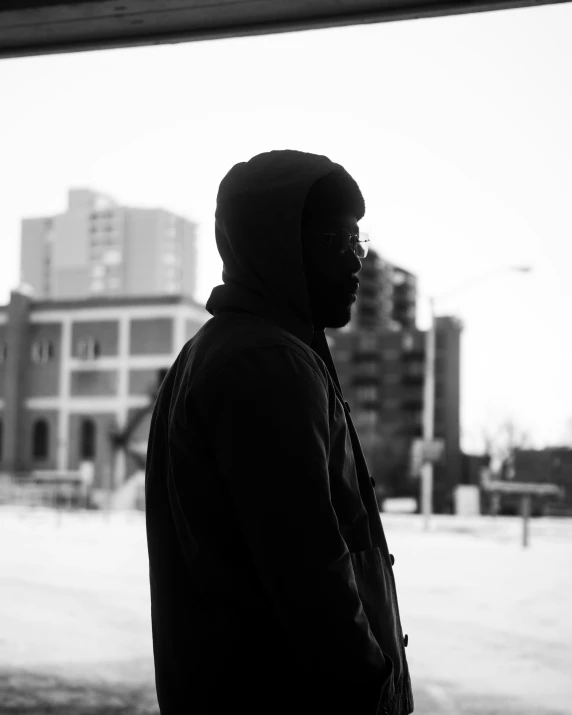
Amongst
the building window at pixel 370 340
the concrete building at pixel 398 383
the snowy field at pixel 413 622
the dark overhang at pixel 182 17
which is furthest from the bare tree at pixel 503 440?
the dark overhang at pixel 182 17

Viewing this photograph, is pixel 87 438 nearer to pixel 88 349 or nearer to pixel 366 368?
pixel 88 349

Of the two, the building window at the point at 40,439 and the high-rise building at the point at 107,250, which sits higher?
the high-rise building at the point at 107,250

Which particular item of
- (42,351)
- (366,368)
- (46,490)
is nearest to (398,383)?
(366,368)

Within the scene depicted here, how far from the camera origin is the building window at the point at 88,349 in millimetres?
46406

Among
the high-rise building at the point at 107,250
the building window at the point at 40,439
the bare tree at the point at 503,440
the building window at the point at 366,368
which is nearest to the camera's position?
the building window at the point at 40,439

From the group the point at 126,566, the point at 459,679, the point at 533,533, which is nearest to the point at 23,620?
the point at 459,679

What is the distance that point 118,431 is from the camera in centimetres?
4425

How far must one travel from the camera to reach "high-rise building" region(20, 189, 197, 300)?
353 feet

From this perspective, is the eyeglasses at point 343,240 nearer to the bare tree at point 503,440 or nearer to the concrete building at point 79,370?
the concrete building at point 79,370

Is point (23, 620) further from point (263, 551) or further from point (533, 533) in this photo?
point (533, 533)

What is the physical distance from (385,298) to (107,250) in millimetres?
30745

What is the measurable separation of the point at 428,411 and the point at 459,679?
57.9ft

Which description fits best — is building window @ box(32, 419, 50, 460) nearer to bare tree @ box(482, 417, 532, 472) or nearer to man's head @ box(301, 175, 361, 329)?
bare tree @ box(482, 417, 532, 472)

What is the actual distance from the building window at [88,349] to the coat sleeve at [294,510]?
45901 mm
